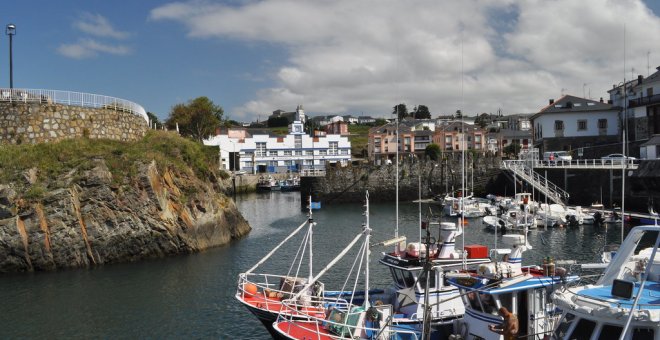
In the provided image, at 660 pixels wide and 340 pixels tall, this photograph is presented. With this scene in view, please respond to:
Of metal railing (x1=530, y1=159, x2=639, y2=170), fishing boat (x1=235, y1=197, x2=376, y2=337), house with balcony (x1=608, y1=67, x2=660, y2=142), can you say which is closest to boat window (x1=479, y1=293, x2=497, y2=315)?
fishing boat (x1=235, y1=197, x2=376, y2=337)

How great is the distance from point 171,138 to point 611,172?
43.7 m

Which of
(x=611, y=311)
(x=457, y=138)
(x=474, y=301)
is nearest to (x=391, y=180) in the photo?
(x=457, y=138)

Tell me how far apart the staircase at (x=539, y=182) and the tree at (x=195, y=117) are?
163 feet

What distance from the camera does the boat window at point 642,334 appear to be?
11242 mm

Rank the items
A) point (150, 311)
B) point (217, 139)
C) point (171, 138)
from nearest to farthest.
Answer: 1. point (150, 311)
2. point (171, 138)
3. point (217, 139)

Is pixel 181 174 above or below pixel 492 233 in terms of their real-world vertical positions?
above

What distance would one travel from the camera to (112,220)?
33656 millimetres

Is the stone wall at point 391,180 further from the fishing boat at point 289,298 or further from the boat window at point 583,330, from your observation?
the boat window at point 583,330

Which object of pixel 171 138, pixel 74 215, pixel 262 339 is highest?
pixel 171 138

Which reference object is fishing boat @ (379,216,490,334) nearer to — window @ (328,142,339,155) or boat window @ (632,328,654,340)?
boat window @ (632,328,654,340)

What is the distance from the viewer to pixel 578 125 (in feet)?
249

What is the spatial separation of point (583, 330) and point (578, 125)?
7083cm

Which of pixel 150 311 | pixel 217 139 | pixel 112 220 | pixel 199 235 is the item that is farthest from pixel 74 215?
pixel 217 139

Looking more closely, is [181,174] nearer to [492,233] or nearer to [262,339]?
[262,339]
